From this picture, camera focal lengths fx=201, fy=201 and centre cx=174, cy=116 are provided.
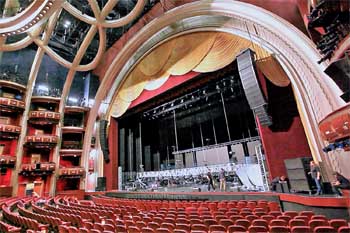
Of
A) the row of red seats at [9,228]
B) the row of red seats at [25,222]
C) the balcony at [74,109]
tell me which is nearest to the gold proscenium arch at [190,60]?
the balcony at [74,109]

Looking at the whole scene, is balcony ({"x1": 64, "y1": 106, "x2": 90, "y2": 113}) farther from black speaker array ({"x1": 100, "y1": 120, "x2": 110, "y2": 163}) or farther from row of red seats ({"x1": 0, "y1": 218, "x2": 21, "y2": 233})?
row of red seats ({"x1": 0, "y1": 218, "x2": 21, "y2": 233})

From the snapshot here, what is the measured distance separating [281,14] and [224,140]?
33.5ft

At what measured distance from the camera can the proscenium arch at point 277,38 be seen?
688cm

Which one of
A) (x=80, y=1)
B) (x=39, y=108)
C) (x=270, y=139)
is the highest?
(x=80, y=1)

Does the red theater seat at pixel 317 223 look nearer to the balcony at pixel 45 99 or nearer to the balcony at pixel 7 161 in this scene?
the balcony at pixel 7 161

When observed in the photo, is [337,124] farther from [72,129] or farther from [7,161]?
[7,161]

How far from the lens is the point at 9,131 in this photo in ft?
48.6

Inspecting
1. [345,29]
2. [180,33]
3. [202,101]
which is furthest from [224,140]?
[345,29]

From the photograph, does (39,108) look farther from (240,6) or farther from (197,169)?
(240,6)

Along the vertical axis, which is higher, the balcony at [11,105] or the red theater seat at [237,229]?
the balcony at [11,105]

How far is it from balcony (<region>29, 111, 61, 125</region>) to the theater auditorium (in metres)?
0.08

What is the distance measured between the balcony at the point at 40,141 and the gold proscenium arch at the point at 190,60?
237 inches

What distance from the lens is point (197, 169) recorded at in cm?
1365

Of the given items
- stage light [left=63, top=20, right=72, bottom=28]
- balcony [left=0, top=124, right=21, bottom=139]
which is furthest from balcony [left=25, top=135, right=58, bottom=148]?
stage light [left=63, top=20, right=72, bottom=28]
